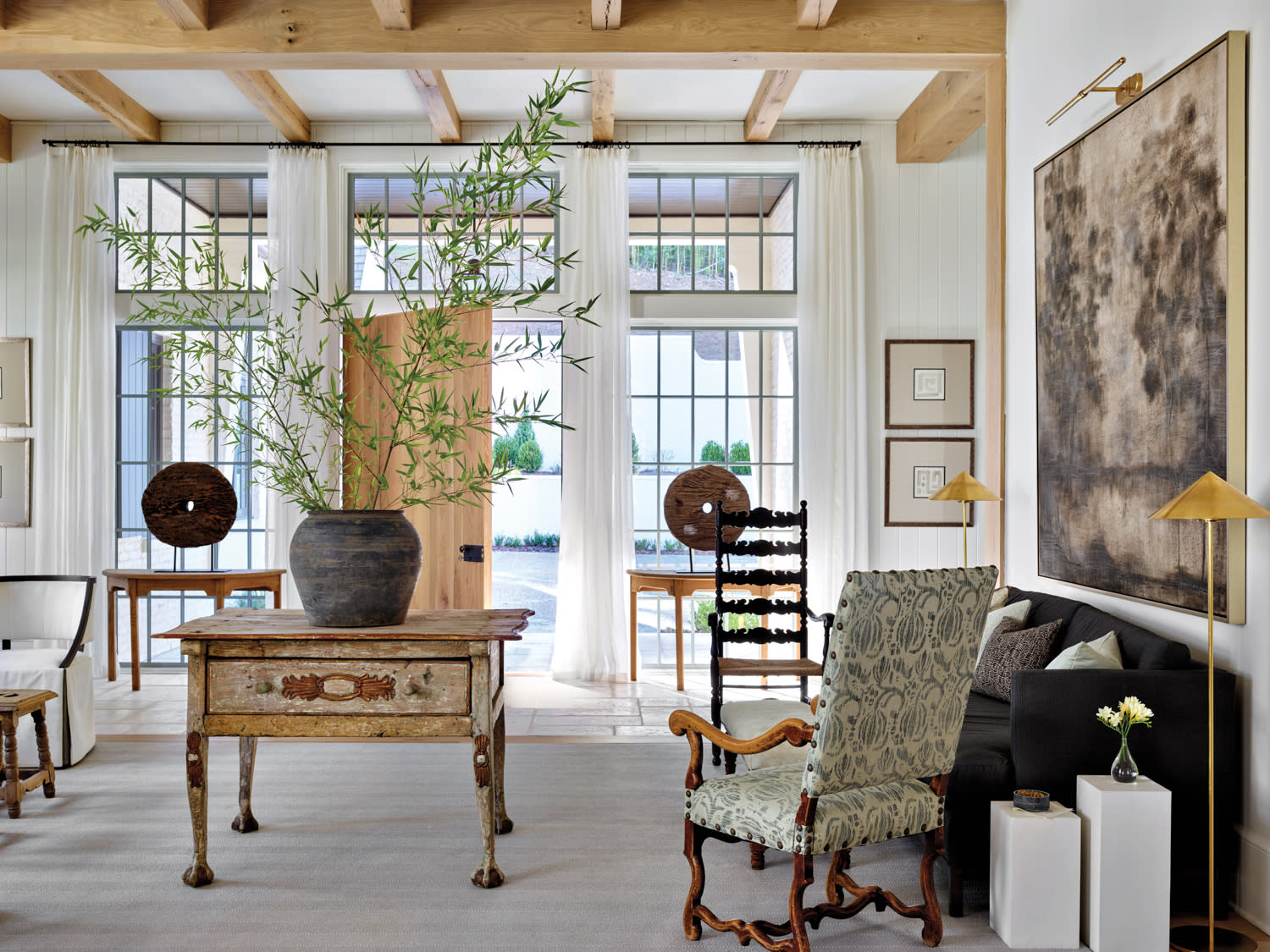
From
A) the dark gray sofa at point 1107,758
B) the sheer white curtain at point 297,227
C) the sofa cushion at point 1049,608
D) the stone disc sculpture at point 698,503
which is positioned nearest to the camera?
the dark gray sofa at point 1107,758

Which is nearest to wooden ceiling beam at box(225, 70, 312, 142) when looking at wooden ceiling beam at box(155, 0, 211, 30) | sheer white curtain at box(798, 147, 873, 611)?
wooden ceiling beam at box(155, 0, 211, 30)

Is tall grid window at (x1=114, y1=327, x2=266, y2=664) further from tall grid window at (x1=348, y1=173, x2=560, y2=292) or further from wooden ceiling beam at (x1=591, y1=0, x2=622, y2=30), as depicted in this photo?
wooden ceiling beam at (x1=591, y1=0, x2=622, y2=30)

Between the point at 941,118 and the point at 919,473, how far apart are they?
85.8 inches

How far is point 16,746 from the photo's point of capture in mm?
3902

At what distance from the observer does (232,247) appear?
6.81 meters

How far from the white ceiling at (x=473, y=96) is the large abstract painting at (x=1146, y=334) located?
1985 mm

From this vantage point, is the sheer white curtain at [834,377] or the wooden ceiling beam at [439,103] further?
the sheer white curtain at [834,377]

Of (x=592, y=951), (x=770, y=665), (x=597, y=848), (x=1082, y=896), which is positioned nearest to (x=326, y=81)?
(x=770, y=665)

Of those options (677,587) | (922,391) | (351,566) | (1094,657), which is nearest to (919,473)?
(922,391)

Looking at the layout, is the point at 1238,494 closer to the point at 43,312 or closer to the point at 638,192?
the point at 638,192

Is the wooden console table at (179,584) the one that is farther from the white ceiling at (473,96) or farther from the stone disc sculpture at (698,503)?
the white ceiling at (473,96)

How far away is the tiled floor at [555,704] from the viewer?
5168mm

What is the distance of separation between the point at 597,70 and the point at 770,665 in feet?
10.8

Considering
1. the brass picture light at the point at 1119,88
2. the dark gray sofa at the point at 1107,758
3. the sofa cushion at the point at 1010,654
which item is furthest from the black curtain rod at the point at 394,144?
the dark gray sofa at the point at 1107,758
